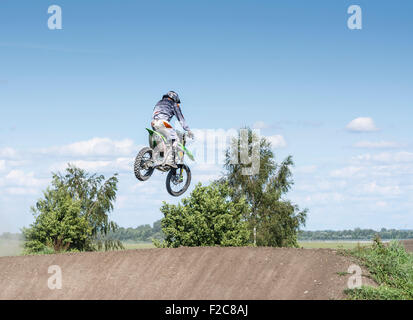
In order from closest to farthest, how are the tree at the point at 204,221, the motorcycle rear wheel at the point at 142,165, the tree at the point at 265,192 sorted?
the motorcycle rear wheel at the point at 142,165 → the tree at the point at 204,221 → the tree at the point at 265,192

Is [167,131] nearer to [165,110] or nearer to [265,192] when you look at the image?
[165,110]

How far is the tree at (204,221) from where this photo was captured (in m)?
36.4

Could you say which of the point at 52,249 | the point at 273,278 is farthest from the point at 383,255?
the point at 52,249

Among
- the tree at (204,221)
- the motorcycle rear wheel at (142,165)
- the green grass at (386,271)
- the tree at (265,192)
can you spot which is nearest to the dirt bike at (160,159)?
the motorcycle rear wheel at (142,165)

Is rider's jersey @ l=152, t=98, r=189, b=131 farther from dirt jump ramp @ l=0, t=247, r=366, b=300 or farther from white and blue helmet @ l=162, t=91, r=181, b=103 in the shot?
dirt jump ramp @ l=0, t=247, r=366, b=300

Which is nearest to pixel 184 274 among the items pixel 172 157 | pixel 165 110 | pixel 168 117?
pixel 172 157

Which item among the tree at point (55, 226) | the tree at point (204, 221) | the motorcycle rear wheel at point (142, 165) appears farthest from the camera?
the tree at point (55, 226)

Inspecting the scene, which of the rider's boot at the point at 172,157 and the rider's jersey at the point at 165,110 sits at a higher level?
the rider's jersey at the point at 165,110

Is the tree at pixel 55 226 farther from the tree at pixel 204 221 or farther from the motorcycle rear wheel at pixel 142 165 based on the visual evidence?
the motorcycle rear wheel at pixel 142 165

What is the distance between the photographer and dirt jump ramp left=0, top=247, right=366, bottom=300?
20969 millimetres

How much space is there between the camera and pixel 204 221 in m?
36.7

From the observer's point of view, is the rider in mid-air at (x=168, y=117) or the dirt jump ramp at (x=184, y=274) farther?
the dirt jump ramp at (x=184, y=274)
